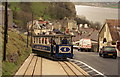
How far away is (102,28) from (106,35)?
4.00 meters

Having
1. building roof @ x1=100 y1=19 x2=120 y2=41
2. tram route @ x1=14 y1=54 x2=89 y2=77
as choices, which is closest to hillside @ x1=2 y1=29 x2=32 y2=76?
tram route @ x1=14 y1=54 x2=89 y2=77

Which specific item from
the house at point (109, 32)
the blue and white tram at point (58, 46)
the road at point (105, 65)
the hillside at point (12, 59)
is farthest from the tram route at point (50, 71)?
the house at point (109, 32)

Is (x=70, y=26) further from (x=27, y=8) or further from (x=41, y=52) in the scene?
(x=41, y=52)

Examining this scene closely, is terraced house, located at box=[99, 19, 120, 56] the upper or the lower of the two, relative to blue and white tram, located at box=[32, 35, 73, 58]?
upper

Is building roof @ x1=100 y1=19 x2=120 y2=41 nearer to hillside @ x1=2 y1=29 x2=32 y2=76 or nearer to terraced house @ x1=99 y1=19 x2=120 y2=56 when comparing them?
terraced house @ x1=99 y1=19 x2=120 y2=56

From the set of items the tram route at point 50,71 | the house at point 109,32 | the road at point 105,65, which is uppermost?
the house at point 109,32

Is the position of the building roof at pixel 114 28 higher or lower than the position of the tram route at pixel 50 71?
higher

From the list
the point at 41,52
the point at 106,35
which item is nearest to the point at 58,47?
the point at 41,52

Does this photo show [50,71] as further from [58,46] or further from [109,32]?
[109,32]

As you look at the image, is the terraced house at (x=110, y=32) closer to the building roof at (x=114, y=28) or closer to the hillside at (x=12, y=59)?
the building roof at (x=114, y=28)

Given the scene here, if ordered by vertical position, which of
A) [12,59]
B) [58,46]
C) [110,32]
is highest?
[110,32]

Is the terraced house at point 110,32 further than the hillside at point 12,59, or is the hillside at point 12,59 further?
the terraced house at point 110,32

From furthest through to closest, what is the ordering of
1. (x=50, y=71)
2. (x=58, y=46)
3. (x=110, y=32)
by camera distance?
(x=110, y=32)
(x=58, y=46)
(x=50, y=71)

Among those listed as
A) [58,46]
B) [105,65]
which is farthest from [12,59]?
[105,65]
